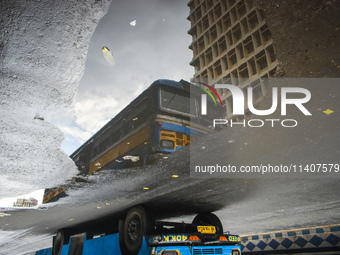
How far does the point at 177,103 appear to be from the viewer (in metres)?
5.46

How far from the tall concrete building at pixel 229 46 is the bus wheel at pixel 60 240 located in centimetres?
2613

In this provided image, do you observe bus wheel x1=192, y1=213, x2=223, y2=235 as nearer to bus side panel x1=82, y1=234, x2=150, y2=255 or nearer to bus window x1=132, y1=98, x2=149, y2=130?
bus side panel x1=82, y1=234, x2=150, y2=255

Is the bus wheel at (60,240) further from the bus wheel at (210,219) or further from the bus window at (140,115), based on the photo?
the bus window at (140,115)

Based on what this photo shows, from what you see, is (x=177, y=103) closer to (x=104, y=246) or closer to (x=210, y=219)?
(x=210, y=219)

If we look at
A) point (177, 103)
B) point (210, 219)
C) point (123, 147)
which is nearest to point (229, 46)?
point (177, 103)

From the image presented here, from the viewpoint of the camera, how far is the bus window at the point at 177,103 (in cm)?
515

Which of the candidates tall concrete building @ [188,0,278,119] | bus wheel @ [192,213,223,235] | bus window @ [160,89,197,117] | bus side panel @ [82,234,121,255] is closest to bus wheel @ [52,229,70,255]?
bus side panel @ [82,234,121,255]

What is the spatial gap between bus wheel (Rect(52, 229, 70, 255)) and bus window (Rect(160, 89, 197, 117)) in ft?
21.3

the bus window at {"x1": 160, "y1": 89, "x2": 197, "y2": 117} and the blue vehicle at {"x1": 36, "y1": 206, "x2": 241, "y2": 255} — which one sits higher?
the bus window at {"x1": 160, "y1": 89, "x2": 197, "y2": 117}

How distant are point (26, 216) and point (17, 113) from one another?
469 cm

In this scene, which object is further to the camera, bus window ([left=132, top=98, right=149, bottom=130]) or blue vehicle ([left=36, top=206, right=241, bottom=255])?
bus window ([left=132, top=98, right=149, bottom=130])

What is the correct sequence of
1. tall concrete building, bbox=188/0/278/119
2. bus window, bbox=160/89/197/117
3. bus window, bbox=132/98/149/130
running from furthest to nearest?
tall concrete building, bbox=188/0/278/119, bus window, bbox=160/89/197/117, bus window, bbox=132/98/149/130

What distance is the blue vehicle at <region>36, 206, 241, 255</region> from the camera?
167 inches

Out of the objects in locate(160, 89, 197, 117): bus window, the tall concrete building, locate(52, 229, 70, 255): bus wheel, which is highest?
the tall concrete building
